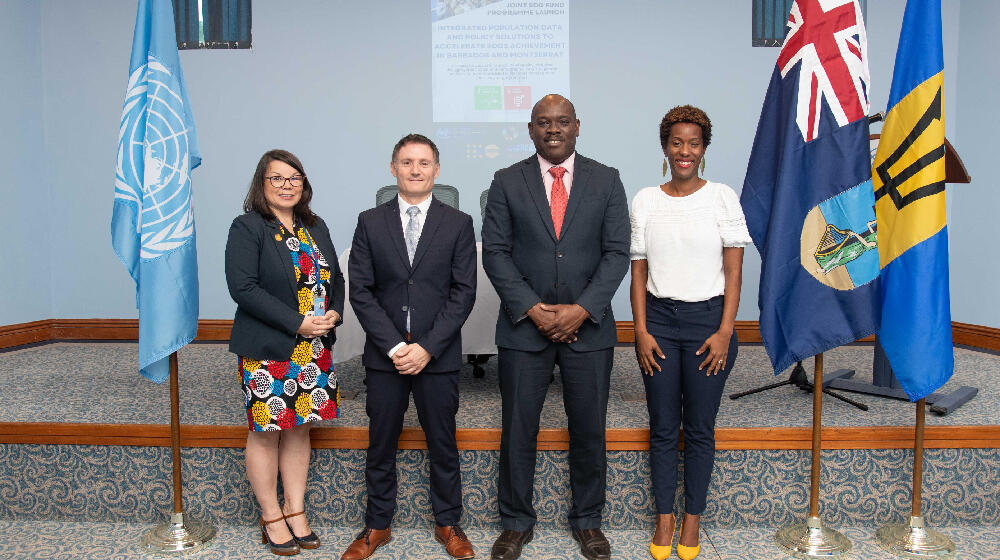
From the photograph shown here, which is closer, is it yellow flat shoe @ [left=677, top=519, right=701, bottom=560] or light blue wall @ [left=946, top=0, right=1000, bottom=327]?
yellow flat shoe @ [left=677, top=519, right=701, bottom=560]

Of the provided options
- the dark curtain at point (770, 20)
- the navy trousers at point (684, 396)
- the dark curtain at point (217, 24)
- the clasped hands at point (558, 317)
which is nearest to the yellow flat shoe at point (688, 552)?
the navy trousers at point (684, 396)

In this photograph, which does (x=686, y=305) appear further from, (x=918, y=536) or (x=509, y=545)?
(x=918, y=536)

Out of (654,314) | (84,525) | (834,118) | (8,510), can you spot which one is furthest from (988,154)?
(8,510)

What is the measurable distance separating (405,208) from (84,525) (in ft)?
5.29

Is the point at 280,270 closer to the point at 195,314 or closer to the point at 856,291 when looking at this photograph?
the point at 195,314

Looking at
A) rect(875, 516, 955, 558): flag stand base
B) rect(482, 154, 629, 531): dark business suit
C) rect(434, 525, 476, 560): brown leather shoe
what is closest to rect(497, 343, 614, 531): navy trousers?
rect(482, 154, 629, 531): dark business suit

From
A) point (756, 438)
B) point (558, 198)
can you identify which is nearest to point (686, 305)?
point (558, 198)

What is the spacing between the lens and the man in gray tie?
1.91 m

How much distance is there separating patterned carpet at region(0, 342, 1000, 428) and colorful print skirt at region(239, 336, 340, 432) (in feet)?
1.11

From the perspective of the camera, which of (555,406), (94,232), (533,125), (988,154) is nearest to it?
(533,125)

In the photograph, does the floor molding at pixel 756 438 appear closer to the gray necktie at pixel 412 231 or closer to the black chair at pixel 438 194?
the gray necktie at pixel 412 231

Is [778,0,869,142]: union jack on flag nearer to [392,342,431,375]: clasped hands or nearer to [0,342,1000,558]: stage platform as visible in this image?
[0,342,1000,558]: stage platform

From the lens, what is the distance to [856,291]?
6.41 feet

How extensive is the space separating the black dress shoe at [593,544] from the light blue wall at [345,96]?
2.45 meters
